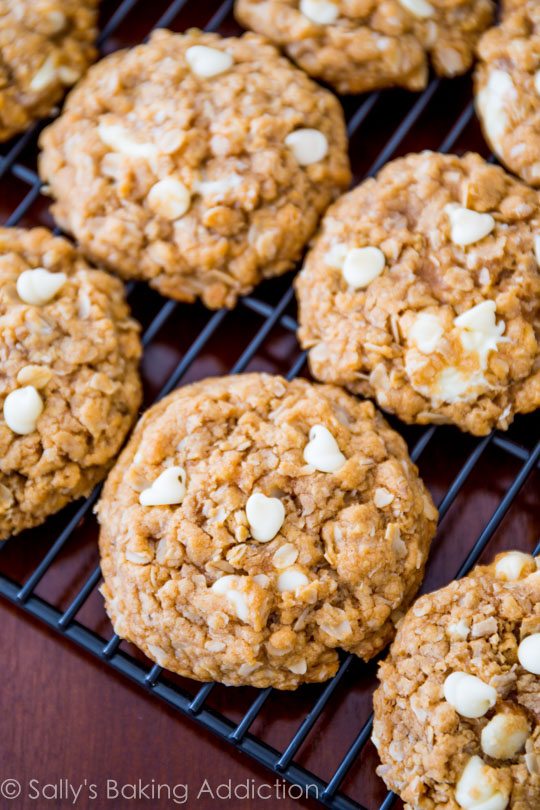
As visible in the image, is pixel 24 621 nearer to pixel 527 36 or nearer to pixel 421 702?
pixel 421 702

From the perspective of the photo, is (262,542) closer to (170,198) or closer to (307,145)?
(170,198)

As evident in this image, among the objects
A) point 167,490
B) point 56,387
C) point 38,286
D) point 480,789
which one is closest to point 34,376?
point 56,387

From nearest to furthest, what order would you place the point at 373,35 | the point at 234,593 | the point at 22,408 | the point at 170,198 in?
the point at 234,593, the point at 22,408, the point at 170,198, the point at 373,35

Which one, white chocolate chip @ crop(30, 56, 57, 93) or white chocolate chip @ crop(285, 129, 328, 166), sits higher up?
white chocolate chip @ crop(285, 129, 328, 166)

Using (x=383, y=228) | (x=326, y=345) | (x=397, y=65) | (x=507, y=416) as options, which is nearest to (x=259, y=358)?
(x=326, y=345)

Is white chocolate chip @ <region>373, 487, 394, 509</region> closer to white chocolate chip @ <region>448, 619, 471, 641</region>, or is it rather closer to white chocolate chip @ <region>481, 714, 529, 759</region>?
white chocolate chip @ <region>448, 619, 471, 641</region>

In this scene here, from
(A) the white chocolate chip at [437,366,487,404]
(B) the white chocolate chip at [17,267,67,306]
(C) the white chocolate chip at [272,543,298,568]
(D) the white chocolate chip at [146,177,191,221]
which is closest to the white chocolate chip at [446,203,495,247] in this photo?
(A) the white chocolate chip at [437,366,487,404]
